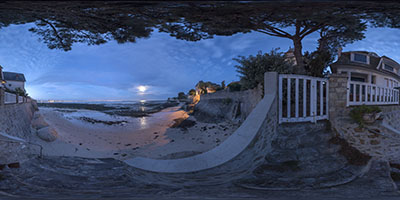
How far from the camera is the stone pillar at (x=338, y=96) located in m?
5.94

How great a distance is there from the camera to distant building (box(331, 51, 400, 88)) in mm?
15688

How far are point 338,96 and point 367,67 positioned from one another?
1633 centimetres

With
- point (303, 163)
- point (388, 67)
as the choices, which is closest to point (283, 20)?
point (303, 163)

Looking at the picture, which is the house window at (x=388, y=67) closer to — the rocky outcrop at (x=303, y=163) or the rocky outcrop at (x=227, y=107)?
the rocky outcrop at (x=227, y=107)

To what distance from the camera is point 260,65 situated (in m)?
8.32

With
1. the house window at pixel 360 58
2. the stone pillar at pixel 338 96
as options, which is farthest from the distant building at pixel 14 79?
the house window at pixel 360 58

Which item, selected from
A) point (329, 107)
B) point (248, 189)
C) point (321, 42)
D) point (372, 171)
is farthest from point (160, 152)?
point (321, 42)

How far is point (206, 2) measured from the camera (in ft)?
12.6

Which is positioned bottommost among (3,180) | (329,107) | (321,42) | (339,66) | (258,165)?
(3,180)

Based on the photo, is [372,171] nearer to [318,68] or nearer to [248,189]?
[248,189]

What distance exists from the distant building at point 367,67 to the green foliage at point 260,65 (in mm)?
12124

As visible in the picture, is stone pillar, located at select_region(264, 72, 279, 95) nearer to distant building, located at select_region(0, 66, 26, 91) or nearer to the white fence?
the white fence

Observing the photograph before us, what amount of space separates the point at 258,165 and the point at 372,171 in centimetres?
449

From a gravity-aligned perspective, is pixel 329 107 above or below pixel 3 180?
above
